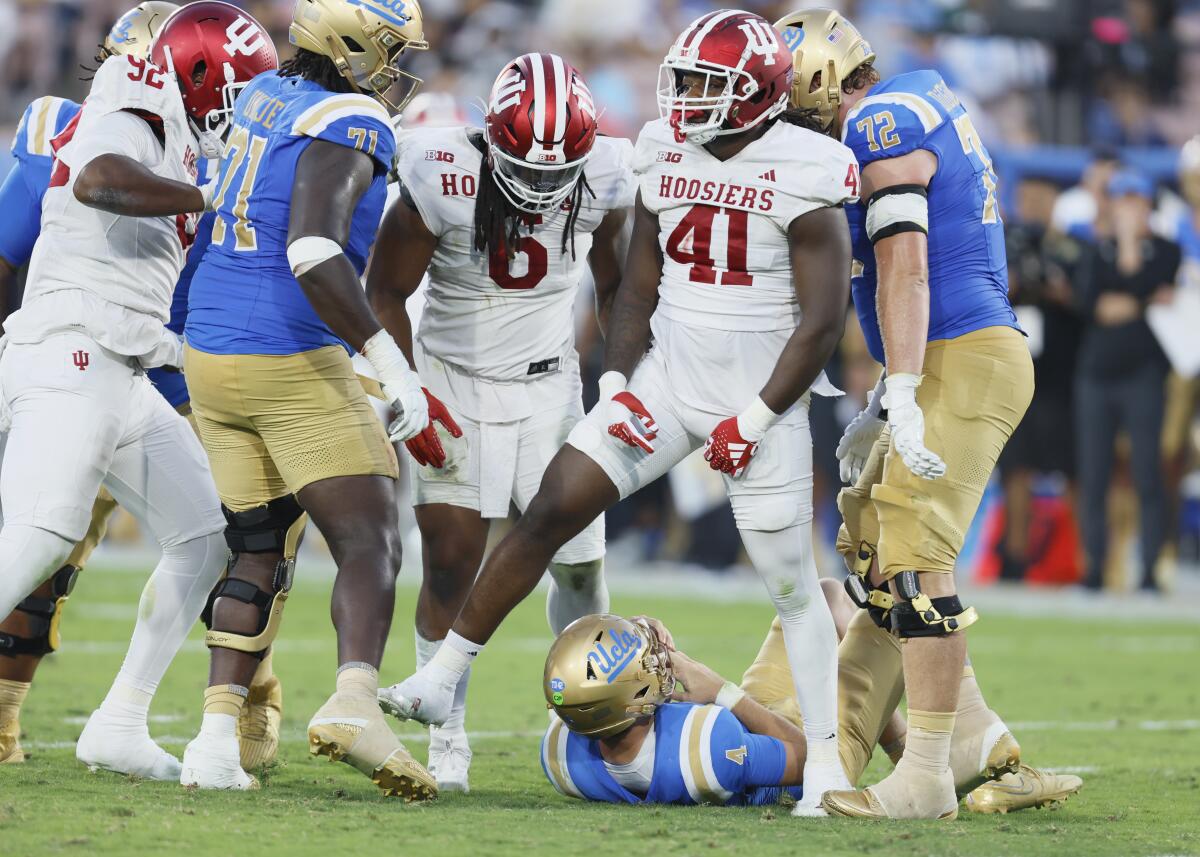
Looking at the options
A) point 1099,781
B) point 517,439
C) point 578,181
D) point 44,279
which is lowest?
point 1099,781

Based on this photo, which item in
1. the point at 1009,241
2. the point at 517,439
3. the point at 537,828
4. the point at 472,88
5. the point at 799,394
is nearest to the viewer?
the point at 537,828

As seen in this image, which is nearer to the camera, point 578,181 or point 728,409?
point 728,409

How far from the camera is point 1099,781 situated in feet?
18.2

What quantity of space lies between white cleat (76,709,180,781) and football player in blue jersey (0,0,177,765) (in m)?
0.37

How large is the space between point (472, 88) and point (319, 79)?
34.7 feet

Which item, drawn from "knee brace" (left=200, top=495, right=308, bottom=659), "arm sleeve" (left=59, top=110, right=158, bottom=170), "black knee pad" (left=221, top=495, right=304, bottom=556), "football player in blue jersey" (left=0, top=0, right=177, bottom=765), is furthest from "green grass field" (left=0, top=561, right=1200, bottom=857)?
"arm sleeve" (left=59, top=110, right=158, bottom=170)

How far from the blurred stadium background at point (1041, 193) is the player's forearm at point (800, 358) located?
22.4 ft

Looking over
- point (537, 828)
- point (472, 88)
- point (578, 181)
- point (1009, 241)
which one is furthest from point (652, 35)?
point (537, 828)

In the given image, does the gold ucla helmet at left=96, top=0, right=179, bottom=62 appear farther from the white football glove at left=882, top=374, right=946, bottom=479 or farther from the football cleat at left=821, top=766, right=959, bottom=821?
the football cleat at left=821, top=766, right=959, bottom=821

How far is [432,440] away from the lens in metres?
4.69

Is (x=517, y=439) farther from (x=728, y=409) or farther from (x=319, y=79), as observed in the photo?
(x=319, y=79)

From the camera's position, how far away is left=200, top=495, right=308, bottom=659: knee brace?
4.86 m

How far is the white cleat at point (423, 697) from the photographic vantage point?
4574 mm

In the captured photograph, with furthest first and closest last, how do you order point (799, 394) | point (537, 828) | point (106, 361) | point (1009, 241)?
point (1009, 241) < point (106, 361) < point (799, 394) < point (537, 828)
